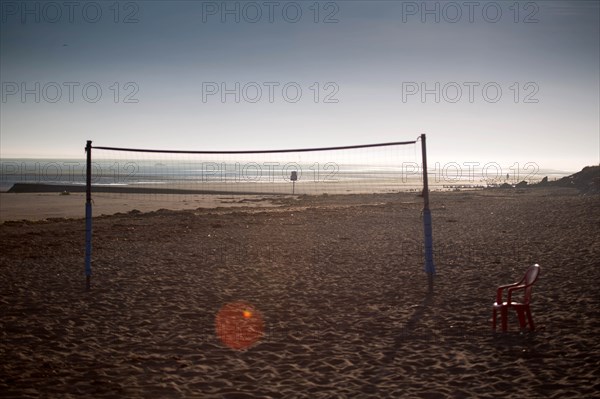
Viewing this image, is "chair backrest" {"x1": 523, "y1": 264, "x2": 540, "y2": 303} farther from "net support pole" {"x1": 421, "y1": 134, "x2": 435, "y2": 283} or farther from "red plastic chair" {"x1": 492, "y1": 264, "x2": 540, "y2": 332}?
"net support pole" {"x1": 421, "y1": 134, "x2": 435, "y2": 283}

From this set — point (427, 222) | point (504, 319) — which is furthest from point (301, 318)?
point (427, 222)

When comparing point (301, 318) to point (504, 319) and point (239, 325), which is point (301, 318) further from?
point (504, 319)

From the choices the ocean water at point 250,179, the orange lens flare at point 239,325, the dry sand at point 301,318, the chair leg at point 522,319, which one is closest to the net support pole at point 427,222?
the dry sand at point 301,318

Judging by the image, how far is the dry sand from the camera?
547cm

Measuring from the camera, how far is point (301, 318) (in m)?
7.94

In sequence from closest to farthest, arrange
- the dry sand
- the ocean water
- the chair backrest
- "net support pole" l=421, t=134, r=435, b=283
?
the dry sand → the chair backrest → "net support pole" l=421, t=134, r=435, b=283 → the ocean water

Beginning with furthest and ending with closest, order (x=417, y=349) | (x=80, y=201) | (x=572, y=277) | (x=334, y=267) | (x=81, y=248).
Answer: (x=80, y=201), (x=81, y=248), (x=334, y=267), (x=572, y=277), (x=417, y=349)

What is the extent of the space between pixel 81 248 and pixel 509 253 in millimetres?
12116

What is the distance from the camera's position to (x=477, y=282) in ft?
33.4

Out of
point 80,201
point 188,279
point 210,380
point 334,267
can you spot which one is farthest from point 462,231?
point 80,201

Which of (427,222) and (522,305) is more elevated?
(427,222)

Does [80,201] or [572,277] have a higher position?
[80,201]

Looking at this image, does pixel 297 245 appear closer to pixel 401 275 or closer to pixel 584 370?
pixel 401 275

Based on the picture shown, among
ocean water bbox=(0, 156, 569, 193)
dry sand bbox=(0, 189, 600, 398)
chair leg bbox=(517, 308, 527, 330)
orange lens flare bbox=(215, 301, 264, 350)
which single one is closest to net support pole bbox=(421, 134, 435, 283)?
dry sand bbox=(0, 189, 600, 398)
